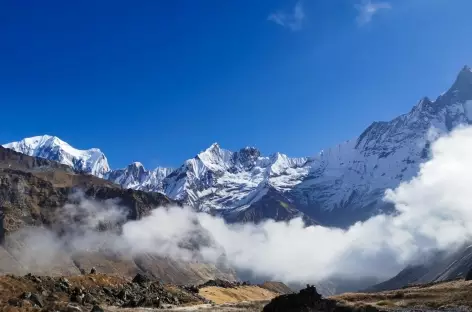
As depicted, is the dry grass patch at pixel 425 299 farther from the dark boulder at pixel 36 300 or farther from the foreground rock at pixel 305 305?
the dark boulder at pixel 36 300

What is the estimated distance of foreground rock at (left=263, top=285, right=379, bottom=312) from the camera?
66688 millimetres

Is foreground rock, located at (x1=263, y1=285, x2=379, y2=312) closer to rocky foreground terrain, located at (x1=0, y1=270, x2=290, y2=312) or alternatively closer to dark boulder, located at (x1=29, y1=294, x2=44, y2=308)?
rocky foreground terrain, located at (x1=0, y1=270, x2=290, y2=312)

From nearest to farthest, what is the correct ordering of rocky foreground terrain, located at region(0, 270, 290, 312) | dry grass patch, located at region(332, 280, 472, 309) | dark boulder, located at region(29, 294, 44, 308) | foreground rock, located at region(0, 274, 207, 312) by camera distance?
rocky foreground terrain, located at region(0, 270, 290, 312), dark boulder, located at region(29, 294, 44, 308), foreground rock, located at region(0, 274, 207, 312), dry grass patch, located at region(332, 280, 472, 309)

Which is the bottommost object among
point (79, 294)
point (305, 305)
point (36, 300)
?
point (305, 305)

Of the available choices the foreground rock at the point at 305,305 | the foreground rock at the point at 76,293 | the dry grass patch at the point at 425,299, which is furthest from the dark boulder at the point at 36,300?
the dry grass patch at the point at 425,299

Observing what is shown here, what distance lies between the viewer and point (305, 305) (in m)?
67.7

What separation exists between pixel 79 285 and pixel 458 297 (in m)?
64.0

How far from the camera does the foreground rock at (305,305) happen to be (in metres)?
66.7

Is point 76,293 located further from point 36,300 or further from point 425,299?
point 425,299

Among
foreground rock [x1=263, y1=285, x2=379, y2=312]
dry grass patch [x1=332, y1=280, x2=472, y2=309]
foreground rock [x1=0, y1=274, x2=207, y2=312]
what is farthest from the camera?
dry grass patch [x1=332, y1=280, x2=472, y2=309]

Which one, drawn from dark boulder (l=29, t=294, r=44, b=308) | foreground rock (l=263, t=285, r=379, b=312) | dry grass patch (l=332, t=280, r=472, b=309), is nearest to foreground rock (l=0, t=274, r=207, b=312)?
dark boulder (l=29, t=294, r=44, b=308)

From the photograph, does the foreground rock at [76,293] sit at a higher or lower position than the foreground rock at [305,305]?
higher

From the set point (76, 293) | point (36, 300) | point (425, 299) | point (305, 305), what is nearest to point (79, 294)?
point (76, 293)

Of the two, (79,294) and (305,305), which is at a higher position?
(79,294)
